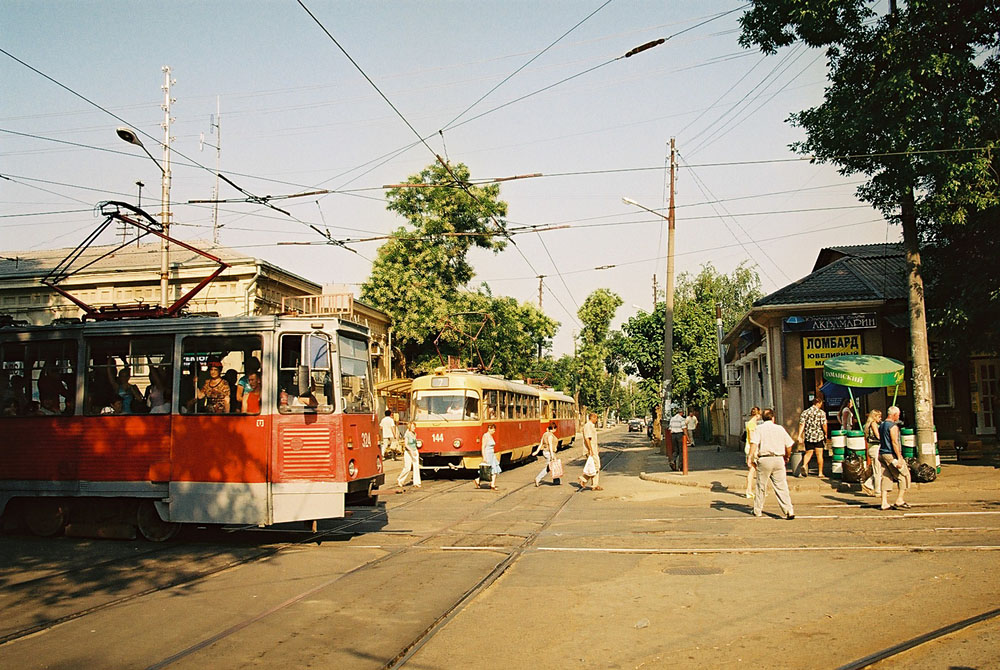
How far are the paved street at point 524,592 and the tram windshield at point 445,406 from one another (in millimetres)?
9013

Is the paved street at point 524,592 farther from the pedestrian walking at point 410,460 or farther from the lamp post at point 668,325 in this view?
the lamp post at point 668,325

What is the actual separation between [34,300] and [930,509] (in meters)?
33.2

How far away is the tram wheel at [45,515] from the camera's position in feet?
43.3

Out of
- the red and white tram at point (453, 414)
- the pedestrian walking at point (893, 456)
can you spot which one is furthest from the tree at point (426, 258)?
the pedestrian walking at point (893, 456)

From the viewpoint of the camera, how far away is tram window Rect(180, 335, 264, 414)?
1227 cm

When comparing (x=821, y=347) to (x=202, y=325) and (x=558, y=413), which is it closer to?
Answer: (x=202, y=325)

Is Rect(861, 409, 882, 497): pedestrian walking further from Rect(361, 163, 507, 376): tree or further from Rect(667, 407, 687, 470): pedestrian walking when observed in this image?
Rect(361, 163, 507, 376): tree

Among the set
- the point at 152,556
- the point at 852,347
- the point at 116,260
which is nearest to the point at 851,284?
the point at 852,347

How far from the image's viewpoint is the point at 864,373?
18141 millimetres

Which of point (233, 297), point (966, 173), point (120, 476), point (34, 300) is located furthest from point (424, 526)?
point (34, 300)

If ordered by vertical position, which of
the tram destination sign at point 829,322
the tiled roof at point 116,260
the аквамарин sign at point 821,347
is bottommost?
the аквамарин sign at point 821,347

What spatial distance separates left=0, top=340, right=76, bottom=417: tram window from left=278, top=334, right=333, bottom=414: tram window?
3.48 m

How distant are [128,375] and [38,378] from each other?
A: 5.46ft

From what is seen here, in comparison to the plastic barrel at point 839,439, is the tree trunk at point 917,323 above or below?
above
